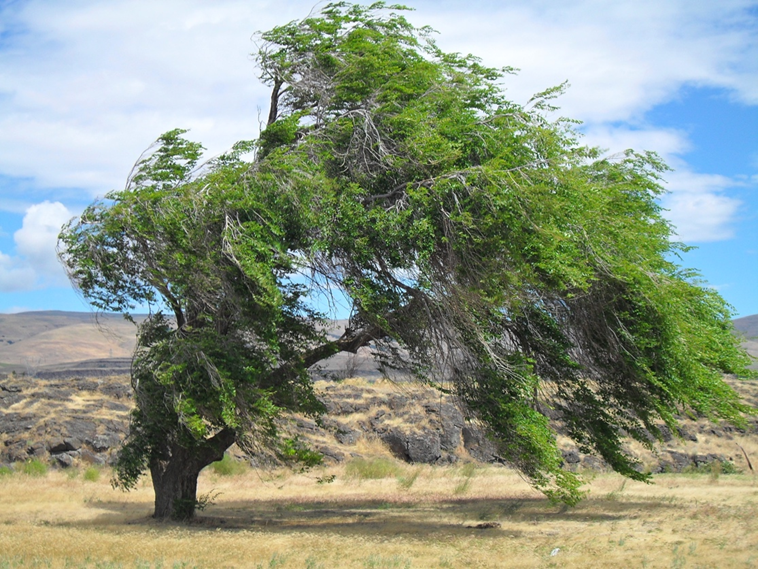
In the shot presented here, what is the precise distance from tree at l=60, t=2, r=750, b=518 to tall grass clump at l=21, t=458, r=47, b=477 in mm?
10828

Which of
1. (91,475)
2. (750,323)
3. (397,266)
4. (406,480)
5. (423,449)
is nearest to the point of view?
(397,266)

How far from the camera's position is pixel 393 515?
1725cm

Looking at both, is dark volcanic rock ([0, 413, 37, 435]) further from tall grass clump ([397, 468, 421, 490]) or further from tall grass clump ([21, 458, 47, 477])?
tall grass clump ([397, 468, 421, 490])

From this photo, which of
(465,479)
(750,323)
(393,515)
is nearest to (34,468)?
(393,515)

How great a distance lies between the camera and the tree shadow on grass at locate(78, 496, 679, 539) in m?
14.4

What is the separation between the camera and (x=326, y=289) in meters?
12.9

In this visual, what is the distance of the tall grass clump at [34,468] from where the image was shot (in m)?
23.9

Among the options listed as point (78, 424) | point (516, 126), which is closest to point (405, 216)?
point (516, 126)

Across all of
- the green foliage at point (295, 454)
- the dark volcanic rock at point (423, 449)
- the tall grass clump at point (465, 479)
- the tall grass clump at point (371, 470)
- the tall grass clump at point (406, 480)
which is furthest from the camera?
the dark volcanic rock at point (423, 449)

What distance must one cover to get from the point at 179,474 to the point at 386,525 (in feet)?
14.1

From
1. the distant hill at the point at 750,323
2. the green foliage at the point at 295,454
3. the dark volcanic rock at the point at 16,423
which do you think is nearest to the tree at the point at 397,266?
the green foliage at the point at 295,454

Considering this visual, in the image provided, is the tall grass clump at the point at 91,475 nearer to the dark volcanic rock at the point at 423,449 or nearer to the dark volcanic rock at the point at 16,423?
the dark volcanic rock at the point at 16,423

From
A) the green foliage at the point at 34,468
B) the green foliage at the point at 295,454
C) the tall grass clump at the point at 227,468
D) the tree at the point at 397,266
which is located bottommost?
the tall grass clump at the point at 227,468

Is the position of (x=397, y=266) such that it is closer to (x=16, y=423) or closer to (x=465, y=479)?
(x=465, y=479)
